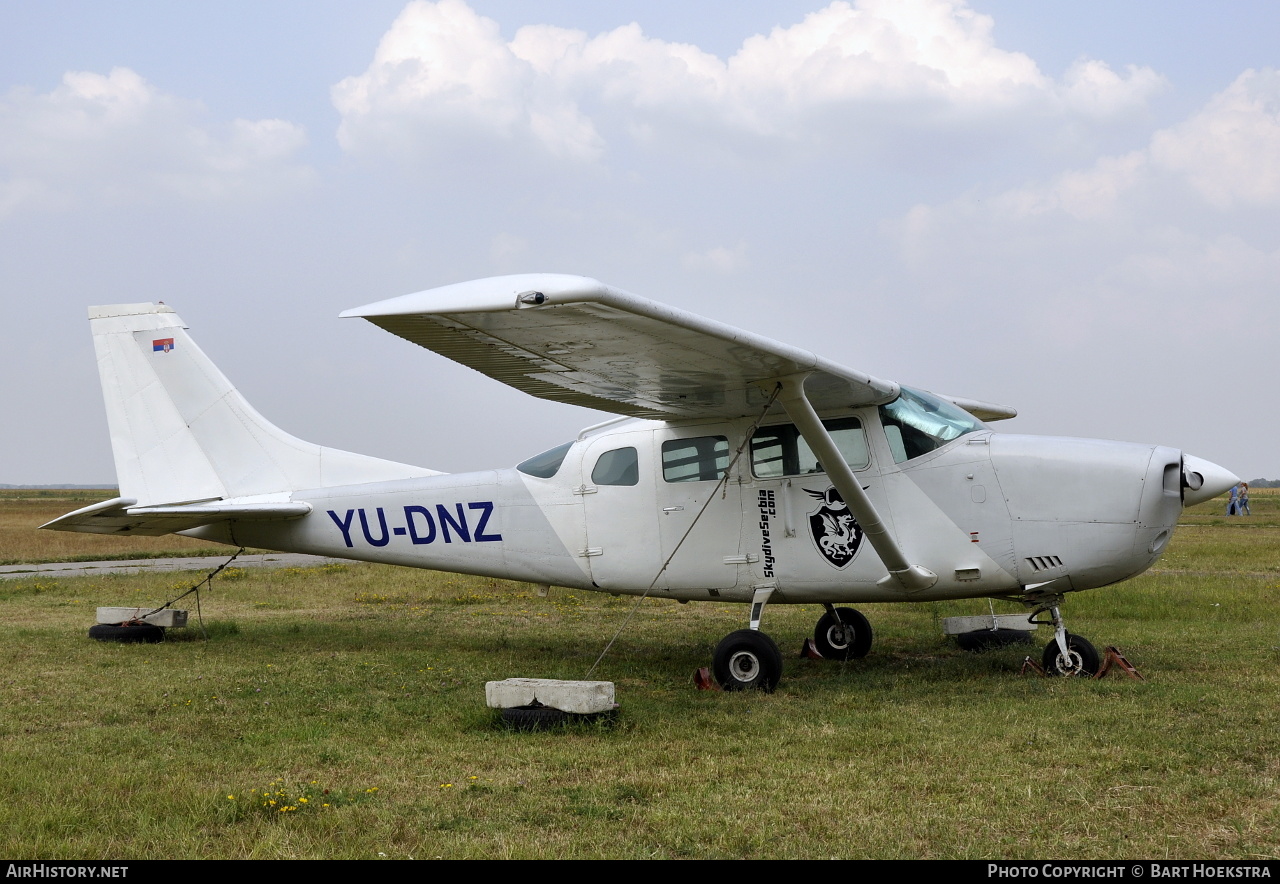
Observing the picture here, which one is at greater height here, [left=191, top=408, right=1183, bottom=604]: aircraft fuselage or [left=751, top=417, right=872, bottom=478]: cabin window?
[left=751, top=417, right=872, bottom=478]: cabin window

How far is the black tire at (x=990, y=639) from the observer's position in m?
10.4

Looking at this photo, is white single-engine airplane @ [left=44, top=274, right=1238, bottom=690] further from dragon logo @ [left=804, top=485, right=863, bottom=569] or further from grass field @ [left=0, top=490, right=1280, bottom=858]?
grass field @ [left=0, top=490, right=1280, bottom=858]

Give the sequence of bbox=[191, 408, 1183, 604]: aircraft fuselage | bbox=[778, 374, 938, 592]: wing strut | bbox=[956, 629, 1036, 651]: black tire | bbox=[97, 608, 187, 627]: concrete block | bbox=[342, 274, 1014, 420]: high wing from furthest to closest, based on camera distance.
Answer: bbox=[97, 608, 187, 627]: concrete block < bbox=[956, 629, 1036, 651]: black tire < bbox=[191, 408, 1183, 604]: aircraft fuselage < bbox=[778, 374, 938, 592]: wing strut < bbox=[342, 274, 1014, 420]: high wing

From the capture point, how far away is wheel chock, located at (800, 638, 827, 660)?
Result: 10.2 metres

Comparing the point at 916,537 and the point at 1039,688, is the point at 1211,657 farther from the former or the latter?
the point at 916,537

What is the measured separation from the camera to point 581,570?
9633 millimetres

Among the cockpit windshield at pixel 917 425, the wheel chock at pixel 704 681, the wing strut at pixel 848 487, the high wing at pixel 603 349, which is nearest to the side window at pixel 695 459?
the high wing at pixel 603 349

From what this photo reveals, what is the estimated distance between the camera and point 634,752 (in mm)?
6066

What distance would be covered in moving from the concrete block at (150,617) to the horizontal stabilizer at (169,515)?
105 cm

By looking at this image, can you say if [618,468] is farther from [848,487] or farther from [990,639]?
[990,639]

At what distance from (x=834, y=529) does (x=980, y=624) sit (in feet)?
10.2

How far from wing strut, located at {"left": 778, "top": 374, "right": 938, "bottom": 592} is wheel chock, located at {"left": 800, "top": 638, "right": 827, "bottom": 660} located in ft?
6.98

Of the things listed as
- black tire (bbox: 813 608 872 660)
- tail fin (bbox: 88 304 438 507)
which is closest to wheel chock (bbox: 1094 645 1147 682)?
black tire (bbox: 813 608 872 660)
